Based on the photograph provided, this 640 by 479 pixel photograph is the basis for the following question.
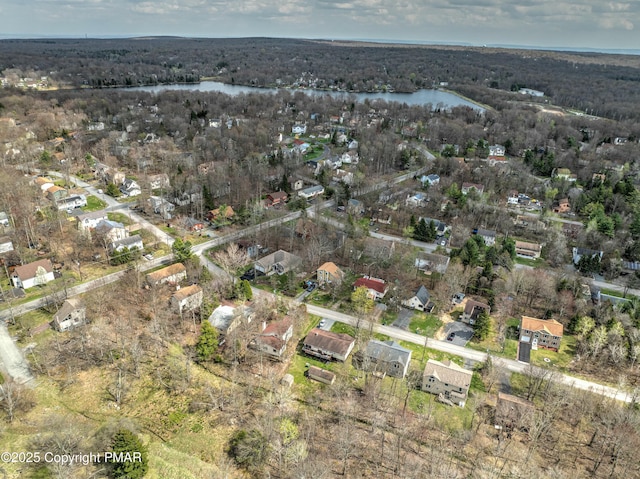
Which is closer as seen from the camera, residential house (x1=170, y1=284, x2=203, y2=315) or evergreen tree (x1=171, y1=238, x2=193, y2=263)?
residential house (x1=170, y1=284, x2=203, y2=315)

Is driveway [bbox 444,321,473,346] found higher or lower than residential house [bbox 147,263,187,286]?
lower

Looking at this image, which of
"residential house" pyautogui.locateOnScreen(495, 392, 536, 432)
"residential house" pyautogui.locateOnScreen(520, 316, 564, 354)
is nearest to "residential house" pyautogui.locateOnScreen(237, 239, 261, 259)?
→ "residential house" pyautogui.locateOnScreen(520, 316, 564, 354)

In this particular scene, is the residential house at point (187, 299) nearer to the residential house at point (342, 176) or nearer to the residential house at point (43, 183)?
the residential house at point (43, 183)

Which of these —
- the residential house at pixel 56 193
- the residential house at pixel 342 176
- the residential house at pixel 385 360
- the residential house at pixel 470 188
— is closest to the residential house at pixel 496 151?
the residential house at pixel 470 188

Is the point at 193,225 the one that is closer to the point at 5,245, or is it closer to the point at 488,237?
the point at 5,245

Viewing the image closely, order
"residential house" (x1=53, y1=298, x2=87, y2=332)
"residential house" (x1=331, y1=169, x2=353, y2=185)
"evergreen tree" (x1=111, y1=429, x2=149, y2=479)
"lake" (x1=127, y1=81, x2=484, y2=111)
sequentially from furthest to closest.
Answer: "lake" (x1=127, y1=81, x2=484, y2=111)
"residential house" (x1=331, y1=169, x2=353, y2=185)
"residential house" (x1=53, y1=298, x2=87, y2=332)
"evergreen tree" (x1=111, y1=429, x2=149, y2=479)

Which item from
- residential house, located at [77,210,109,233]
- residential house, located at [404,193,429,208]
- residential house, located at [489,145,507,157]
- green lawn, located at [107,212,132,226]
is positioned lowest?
green lawn, located at [107,212,132,226]

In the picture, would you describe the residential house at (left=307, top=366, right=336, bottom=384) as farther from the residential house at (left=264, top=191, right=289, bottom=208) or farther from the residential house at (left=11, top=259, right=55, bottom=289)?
the residential house at (left=264, top=191, right=289, bottom=208)

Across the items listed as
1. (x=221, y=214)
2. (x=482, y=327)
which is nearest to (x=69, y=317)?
(x=221, y=214)
